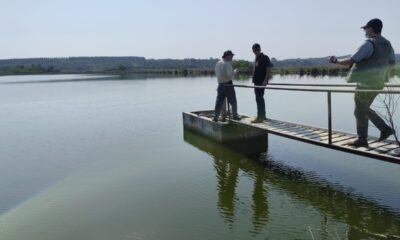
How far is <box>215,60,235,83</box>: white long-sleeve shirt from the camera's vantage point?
447 inches

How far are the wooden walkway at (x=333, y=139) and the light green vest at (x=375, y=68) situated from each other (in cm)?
106

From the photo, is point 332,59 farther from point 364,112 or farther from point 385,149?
point 385,149

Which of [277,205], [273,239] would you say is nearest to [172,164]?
[277,205]

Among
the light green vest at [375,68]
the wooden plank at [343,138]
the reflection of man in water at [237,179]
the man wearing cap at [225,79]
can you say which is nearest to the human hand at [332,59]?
the light green vest at [375,68]

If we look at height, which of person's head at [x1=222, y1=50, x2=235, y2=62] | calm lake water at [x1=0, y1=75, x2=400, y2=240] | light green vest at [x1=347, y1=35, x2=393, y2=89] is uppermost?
person's head at [x1=222, y1=50, x2=235, y2=62]

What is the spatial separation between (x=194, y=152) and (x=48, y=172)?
389 cm

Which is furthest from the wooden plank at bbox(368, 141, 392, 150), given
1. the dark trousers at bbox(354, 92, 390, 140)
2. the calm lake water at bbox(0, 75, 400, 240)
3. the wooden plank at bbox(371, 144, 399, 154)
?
the calm lake water at bbox(0, 75, 400, 240)

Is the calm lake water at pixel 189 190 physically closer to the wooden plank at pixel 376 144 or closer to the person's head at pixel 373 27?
the wooden plank at pixel 376 144

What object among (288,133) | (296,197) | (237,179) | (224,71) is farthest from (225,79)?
(296,197)

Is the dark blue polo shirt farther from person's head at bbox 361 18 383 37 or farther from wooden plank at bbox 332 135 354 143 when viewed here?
person's head at bbox 361 18 383 37

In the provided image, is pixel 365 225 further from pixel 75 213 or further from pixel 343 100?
pixel 343 100

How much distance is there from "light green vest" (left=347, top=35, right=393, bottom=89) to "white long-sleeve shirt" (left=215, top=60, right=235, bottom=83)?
481cm

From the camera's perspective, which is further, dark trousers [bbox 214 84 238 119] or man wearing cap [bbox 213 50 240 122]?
dark trousers [bbox 214 84 238 119]

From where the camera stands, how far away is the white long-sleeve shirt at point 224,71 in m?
11.4
